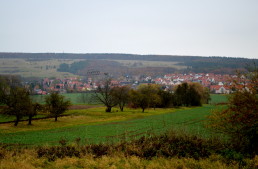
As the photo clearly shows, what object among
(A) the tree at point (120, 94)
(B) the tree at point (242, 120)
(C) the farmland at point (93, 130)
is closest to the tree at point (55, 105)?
(C) the farmland at point (93, 130)

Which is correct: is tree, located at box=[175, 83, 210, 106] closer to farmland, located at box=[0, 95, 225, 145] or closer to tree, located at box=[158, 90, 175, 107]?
tree, located at box=[158, 90, 175, 107]

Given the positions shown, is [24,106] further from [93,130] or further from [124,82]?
[124,82]

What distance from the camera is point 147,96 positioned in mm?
70000

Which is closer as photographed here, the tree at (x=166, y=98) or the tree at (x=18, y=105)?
the tree at (x=18, y=105)

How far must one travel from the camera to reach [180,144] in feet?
38.8

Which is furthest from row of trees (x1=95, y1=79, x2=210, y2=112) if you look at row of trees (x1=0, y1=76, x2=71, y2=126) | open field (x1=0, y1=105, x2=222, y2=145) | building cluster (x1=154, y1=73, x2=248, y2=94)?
row of trees (x1=0, y1=76, x2=71, y2=126)

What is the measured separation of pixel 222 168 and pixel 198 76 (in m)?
181

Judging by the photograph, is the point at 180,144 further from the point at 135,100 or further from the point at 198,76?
the point at 198,76

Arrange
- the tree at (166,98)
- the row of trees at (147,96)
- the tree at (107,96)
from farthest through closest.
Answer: the tree at (166,98)
the row of trees at (147,96)
the tree at (107,96)

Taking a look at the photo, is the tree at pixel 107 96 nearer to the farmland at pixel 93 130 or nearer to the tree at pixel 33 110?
the farmland at pixel 93 130

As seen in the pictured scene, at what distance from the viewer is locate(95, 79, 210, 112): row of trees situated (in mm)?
68000

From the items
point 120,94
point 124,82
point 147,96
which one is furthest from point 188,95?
point 124,82

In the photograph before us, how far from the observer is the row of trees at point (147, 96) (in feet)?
223

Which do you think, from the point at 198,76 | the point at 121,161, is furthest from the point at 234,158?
the point at 198,76
